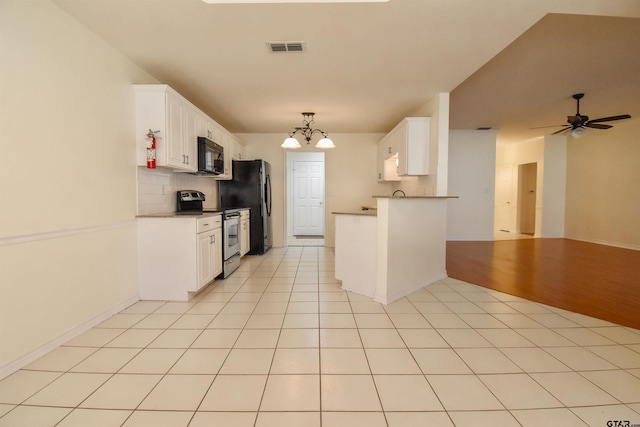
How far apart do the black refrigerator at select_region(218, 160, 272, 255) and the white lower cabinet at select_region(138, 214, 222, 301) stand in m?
2.36

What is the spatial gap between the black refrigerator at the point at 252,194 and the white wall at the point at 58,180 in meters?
2.59

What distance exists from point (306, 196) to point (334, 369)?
6.49 metres

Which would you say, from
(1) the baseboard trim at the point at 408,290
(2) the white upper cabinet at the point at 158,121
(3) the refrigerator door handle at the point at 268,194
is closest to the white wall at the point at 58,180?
(2) the white upper cabinet at the point at 158,121

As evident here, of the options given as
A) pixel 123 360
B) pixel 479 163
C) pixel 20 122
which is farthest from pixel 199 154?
pixel 479 163

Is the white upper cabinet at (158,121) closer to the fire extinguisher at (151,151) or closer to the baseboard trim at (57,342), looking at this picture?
the fire extinguisher at (151,151)

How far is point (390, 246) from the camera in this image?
113 inches

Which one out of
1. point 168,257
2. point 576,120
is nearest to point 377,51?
point 168,257

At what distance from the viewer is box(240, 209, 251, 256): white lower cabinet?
4.66 metres

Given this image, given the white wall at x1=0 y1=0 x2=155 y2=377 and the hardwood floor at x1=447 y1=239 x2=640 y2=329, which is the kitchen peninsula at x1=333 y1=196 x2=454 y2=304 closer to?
the hardwood floor at x1=447 y1=239 x2=640 y2=329

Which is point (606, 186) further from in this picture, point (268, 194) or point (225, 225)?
point (225, 225)

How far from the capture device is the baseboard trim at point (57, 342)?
1.70 m

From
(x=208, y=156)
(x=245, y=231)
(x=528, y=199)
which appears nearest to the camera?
(x=208, y=156)

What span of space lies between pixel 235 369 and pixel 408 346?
120 centimetres

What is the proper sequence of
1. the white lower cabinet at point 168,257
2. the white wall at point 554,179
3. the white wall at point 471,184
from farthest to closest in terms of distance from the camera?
the white wall at point 554,179, the white wall at point 471,184, the white lower cabinet at point 168,257
